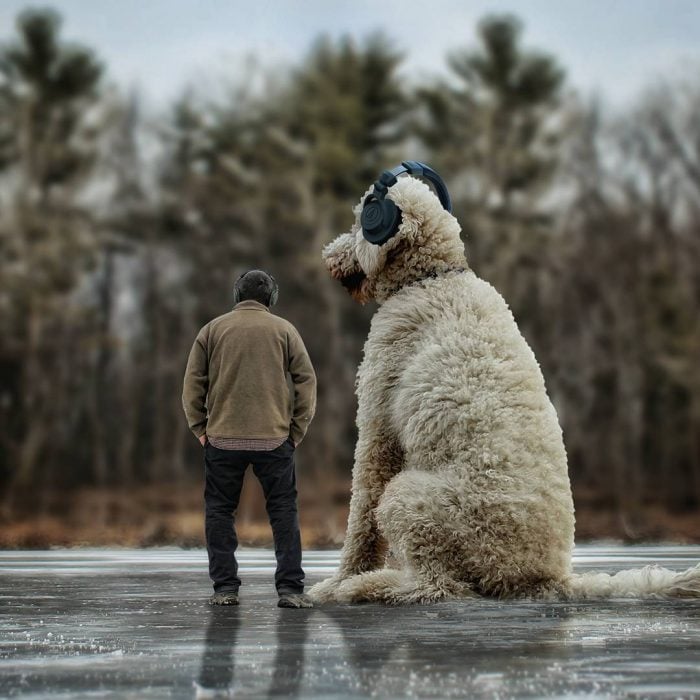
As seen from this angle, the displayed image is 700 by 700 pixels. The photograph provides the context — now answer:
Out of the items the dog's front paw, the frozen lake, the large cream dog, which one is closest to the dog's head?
the large cream dog

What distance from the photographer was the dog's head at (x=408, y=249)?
7160 millimetres

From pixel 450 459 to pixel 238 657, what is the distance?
2133 mm

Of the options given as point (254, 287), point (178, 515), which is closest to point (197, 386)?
point (254, 287)

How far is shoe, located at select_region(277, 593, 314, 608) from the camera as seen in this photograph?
22.4ft

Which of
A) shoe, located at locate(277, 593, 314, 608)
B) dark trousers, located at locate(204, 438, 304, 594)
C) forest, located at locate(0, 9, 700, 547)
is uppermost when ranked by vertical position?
forest, located at locate(0, 9, 700, 547)

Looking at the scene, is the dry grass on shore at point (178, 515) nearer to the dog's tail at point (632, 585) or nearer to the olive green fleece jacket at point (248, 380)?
the olive green fleece jacket at point (248, 380)

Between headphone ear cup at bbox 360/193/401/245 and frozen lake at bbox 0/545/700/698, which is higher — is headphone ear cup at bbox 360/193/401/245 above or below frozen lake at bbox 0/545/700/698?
above

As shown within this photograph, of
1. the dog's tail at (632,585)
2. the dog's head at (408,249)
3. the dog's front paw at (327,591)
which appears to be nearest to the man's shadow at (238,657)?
the dog's front paw at (327,591)

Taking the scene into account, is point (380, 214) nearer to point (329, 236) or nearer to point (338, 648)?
point (338, 648)

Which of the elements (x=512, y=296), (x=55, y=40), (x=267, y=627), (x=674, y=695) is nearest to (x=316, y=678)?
(x=674, y=695)

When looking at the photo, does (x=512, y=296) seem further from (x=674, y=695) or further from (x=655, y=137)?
(x=674, y=695)

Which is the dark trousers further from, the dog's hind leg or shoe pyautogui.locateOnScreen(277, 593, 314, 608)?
the dog's hind leg

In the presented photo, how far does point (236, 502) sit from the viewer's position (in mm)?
7141

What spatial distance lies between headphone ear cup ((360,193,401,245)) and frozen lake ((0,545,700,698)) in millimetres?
2068
